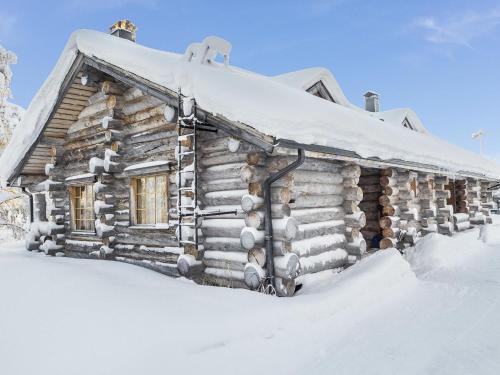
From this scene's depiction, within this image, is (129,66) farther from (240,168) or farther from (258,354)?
(258,354)

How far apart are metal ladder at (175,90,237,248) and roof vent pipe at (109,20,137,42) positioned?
17.3 ft

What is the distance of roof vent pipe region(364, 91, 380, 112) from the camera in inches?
701

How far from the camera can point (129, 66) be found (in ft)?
21.7

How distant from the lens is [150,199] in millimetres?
7668

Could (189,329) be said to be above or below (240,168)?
below

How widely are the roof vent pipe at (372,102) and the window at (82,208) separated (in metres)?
13.7

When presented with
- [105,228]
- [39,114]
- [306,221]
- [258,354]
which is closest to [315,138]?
[306,221]

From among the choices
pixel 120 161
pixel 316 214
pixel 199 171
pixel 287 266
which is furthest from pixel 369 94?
pixel 287 266

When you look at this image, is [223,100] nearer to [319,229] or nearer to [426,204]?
[319,229]

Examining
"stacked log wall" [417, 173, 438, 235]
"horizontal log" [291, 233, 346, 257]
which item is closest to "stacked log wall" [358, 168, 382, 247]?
"stacked log wall" [417, 173, 438, 235]

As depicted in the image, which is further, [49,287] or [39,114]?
[39,114]

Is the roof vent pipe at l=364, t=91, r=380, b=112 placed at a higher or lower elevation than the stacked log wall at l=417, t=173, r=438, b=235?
higher

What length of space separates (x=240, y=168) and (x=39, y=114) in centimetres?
580

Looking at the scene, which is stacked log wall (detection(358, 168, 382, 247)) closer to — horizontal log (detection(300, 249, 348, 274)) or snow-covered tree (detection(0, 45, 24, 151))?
horizontal log (detection(300, 249, 348, 274))
